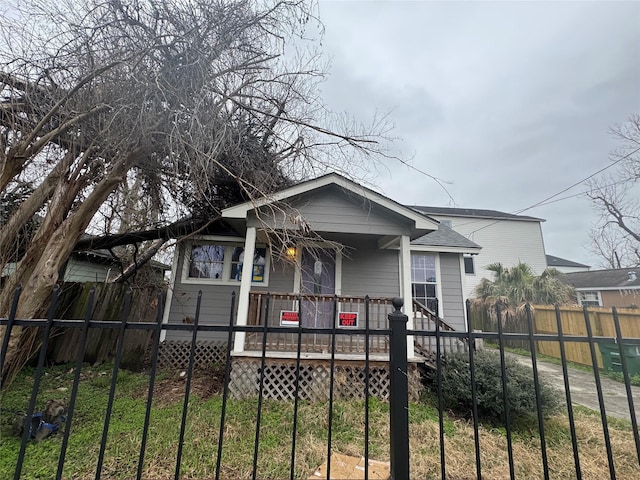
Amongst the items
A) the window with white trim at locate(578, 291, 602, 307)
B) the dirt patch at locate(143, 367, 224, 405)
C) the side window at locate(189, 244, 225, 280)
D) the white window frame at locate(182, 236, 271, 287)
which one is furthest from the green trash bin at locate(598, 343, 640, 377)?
the window with white trim at locate(578, 291, 602, 307)

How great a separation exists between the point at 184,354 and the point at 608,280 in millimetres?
27603

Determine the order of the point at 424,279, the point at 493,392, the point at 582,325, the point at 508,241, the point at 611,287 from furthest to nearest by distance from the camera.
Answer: the point at 508,241, the point at 611,287, the point at 582,325, the point at 424,279, the point at 493,392

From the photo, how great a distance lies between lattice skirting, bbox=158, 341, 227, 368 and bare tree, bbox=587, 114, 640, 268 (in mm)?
17687

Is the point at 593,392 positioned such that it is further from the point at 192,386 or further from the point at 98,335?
the point at 98,335

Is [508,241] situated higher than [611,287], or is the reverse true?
[508,241]

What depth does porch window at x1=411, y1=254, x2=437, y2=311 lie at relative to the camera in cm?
882

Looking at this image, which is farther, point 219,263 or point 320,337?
point 219,263

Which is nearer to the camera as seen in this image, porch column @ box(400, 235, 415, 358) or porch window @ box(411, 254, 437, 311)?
porch column @ box(400, 235, 415, 358)

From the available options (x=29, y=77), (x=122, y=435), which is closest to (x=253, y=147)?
(x=29, y=77)

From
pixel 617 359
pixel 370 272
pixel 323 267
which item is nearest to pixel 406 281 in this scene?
pixel 370 272

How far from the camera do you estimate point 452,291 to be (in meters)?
8.77

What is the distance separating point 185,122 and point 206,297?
16.8 ft

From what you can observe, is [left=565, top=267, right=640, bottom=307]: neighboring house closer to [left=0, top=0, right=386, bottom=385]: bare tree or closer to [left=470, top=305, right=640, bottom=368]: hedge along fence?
[left=470, top=305, right=640, bottom=368]: hedge along fence

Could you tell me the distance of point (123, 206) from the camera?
629 centimetres
